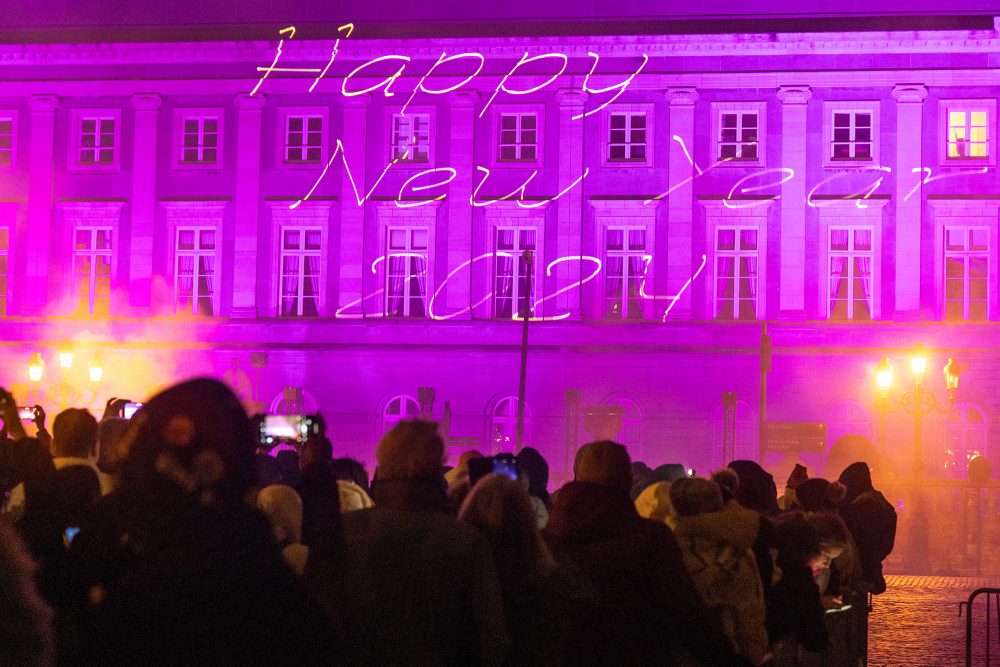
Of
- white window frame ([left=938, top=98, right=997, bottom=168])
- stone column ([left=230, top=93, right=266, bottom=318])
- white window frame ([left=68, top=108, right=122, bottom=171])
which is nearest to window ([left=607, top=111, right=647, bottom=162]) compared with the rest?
white window frame ([left=938, top=98, right=997, bottom=168])

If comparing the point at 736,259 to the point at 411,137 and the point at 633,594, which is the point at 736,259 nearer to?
the point at 411,137

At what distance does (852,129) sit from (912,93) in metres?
1.78

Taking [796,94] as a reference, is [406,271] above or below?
below

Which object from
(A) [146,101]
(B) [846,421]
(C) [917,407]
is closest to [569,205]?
(B) [846,421]

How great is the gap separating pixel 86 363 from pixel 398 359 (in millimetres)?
8809

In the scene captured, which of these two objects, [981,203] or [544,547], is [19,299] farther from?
[544,547]

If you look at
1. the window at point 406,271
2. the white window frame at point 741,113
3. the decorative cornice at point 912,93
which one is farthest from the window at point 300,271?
the decorative cornice at point 912,93

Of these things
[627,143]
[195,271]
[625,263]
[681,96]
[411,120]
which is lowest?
[195,271]

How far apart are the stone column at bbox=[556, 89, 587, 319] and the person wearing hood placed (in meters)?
31.7

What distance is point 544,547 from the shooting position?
568cm

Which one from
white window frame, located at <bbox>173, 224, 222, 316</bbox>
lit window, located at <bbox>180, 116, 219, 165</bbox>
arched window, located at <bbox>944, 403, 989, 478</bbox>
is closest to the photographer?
arched window, located at <bbox>944, 403, 989, 478</bbox>

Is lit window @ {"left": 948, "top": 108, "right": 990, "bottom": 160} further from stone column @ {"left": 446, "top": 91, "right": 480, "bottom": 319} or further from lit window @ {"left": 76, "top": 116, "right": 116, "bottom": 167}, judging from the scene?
lit window @ {"left": 76, "top": 116, "right": 116, "bottom": 167}

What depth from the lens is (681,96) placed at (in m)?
38.8

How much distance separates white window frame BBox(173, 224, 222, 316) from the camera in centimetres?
3994
